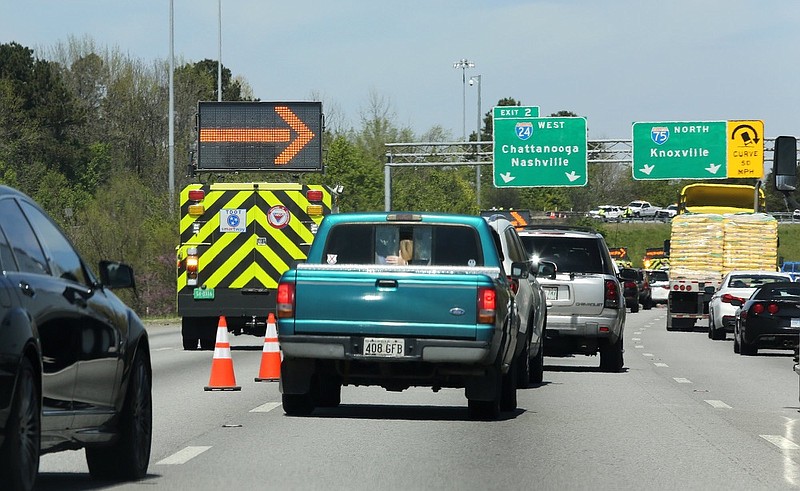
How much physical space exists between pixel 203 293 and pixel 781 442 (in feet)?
51.6

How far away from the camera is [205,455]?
36.6 feet

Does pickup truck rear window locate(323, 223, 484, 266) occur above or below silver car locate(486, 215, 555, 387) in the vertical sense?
above

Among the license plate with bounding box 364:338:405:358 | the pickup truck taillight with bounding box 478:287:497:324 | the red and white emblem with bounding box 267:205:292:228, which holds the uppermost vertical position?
the red and white emblem with bounding box 267:205:292:228

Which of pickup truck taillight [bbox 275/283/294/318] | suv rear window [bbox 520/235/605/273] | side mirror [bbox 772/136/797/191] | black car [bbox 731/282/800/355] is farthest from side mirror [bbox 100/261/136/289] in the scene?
black car [bbox 731/282/800/355]

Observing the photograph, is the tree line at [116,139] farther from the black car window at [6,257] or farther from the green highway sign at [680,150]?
the black car window at [6,257]

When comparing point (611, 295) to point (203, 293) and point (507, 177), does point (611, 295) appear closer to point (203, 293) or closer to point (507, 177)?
point (203, 293)

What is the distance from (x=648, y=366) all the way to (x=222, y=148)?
14.1 metres

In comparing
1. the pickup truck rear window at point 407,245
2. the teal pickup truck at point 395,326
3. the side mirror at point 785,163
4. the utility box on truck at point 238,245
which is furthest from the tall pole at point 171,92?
the teal pickup truck at point 395,326

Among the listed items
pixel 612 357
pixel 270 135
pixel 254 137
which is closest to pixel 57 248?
pixel 612 357

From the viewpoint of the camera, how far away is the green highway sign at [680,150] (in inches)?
2125

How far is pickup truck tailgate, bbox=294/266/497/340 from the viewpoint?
44.4 feet

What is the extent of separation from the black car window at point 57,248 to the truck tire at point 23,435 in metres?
0.94

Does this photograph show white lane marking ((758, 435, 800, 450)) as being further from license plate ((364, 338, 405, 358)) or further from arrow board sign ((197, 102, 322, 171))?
arrow board sign ((197, 102, 322, 171))

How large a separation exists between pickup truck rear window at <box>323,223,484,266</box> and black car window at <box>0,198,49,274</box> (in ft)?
21.1
